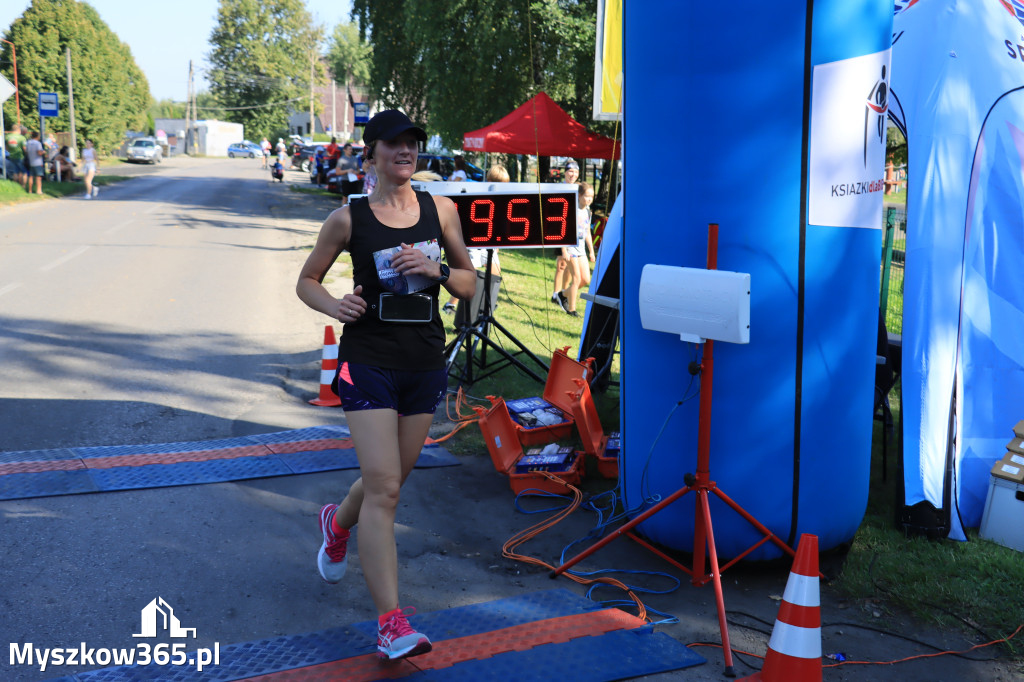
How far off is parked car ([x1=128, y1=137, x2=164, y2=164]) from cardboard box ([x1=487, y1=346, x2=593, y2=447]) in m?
64.1

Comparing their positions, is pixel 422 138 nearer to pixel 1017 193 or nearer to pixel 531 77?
pixel 1017 193

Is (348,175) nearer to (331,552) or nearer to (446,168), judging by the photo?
(446,168)

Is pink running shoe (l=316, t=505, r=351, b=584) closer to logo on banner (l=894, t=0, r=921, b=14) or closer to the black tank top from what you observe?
the black tank top

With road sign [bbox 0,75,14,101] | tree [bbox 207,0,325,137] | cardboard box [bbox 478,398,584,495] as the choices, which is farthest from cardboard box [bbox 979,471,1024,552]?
tree [bbox 207,0,325,137]

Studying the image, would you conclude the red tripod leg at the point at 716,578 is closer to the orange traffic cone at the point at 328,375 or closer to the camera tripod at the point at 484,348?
the camera tripod at the point at 484,348

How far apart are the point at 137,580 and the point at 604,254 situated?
15.3ft

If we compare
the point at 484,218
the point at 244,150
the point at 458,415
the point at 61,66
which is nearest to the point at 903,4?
the point at 484,218

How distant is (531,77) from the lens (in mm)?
21234

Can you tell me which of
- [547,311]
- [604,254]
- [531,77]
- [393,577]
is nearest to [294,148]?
[531,77]

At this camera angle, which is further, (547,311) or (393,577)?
(547,311)

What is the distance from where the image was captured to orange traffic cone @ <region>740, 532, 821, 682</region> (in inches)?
129

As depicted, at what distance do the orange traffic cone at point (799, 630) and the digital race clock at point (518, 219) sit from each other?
3.90 meters

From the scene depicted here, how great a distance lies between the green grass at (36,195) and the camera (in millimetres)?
25711

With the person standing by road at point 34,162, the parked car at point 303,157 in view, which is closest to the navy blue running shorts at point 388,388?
the person standing by road at point 34,162
